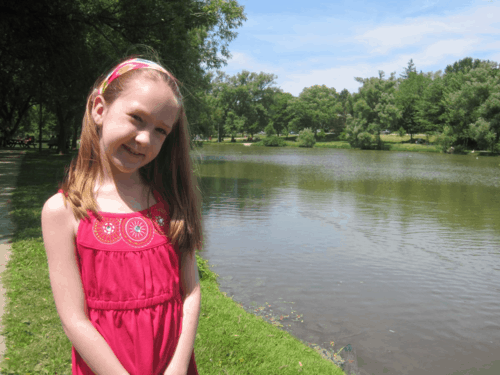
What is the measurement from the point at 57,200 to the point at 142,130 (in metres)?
0.35

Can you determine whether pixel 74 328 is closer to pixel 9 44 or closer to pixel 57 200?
pixel 57 200

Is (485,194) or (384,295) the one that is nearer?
(384,295)

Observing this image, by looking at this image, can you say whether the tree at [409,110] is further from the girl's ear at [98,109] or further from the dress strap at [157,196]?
the girl's ear at [98,109]

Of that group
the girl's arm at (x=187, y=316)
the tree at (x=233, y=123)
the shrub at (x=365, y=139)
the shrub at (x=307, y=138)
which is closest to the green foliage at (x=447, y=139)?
the shrub at (x=365, y=139)

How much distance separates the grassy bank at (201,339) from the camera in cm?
367

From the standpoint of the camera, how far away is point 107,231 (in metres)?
1.46

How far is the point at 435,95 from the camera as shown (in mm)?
69688

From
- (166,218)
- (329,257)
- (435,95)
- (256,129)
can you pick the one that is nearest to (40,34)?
(329,257)

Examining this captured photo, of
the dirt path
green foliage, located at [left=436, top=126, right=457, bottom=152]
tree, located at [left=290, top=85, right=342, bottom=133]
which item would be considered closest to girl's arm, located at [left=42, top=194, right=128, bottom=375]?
the dirt path

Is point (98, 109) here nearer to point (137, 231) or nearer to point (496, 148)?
point (137, 231)

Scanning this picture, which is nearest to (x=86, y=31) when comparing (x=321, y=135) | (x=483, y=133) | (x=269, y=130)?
(x=483, y=133)

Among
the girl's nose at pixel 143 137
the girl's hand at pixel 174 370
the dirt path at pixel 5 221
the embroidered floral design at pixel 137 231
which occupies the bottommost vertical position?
the dirt path at pixel 5 221

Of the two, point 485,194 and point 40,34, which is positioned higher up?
point 40,34

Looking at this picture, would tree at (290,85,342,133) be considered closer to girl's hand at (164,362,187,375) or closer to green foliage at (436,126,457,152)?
green foliage at (436,126,457,152)
